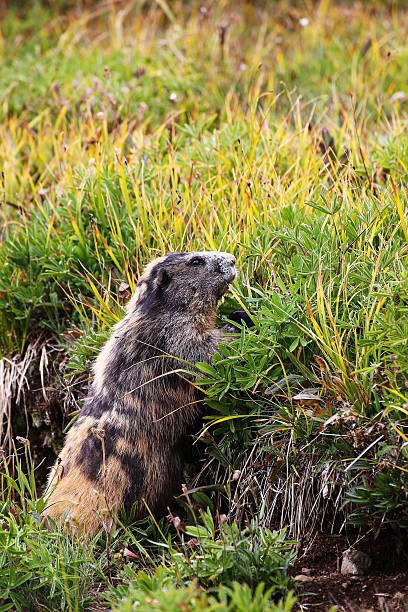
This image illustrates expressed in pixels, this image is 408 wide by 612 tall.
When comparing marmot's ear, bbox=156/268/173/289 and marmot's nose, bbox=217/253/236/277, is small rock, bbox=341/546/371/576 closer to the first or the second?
marmot's nose, bbox=217/253/236/277

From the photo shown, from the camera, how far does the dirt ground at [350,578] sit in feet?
11.2

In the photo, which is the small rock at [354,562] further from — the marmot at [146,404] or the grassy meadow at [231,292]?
the marmot at [146,404]

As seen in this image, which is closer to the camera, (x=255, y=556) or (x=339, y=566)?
(x=255, y=556)

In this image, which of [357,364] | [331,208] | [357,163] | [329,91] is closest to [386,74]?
[329,91]

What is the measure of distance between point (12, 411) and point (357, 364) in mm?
3044

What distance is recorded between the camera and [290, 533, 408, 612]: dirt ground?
3421 mm

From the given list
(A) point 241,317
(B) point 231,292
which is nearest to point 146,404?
(A) point 241,317

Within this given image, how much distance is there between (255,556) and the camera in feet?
11.1

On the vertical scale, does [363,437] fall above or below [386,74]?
below

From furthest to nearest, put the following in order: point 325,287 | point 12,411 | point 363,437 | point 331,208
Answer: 1. point 12,411
2. point 331,208
3. point 325,287
4. point 363,437

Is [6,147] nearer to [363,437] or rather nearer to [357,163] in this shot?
[357,163]

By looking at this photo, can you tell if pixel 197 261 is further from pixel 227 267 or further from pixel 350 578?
pixel 350 578

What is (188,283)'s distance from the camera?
14.8 ft

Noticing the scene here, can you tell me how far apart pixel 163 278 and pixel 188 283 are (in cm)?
17
